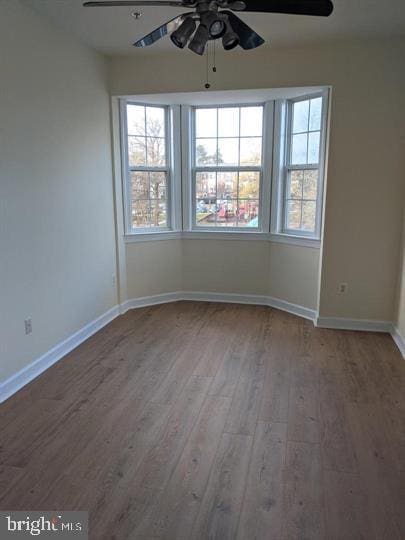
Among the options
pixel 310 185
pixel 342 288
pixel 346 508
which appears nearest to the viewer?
pixel 346 508

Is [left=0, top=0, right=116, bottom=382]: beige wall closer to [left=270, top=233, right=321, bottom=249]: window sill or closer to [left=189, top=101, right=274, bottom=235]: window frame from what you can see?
[left=189, top=101, right=274, bottom=235]: window frame

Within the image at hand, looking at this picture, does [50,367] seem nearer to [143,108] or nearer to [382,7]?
[143,108]

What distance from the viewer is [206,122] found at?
4.82 meters

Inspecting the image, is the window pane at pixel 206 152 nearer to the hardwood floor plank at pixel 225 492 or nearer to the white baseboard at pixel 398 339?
the white baseboard at pixel 398 339

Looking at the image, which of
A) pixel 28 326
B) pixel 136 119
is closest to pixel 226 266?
pixel 136 119

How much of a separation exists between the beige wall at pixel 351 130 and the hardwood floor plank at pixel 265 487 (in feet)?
6.82

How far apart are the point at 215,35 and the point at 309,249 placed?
8.62 ft

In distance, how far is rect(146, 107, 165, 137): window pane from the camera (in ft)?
15.3

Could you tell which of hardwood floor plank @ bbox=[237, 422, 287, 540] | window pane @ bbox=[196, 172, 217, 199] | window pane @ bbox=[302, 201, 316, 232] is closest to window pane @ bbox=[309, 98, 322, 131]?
window pane @ bbox=[302, 201, 316, 232]

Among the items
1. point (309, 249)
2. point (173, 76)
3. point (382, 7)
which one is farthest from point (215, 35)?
point (309, 249)

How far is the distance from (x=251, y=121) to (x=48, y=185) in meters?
2.50

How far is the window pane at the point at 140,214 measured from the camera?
15.6 feet

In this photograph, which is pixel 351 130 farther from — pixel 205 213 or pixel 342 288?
pixel 205 213

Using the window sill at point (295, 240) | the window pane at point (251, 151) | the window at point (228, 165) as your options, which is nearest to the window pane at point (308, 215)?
the window sill at point (295, 240)
